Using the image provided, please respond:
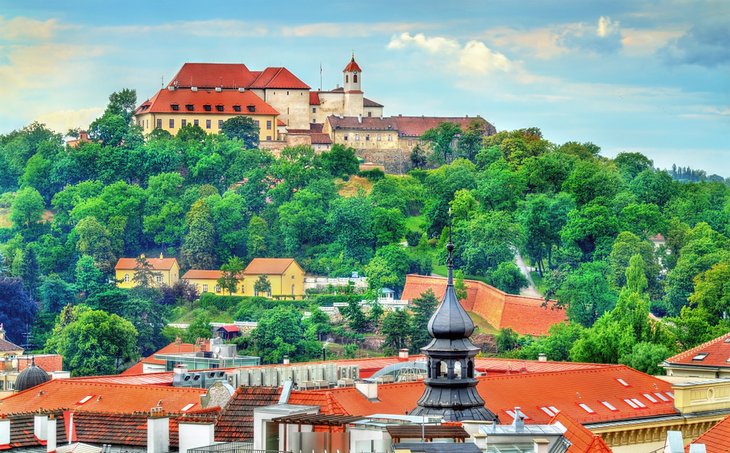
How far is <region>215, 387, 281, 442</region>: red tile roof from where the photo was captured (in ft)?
96.8

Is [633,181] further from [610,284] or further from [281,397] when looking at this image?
[281,397]

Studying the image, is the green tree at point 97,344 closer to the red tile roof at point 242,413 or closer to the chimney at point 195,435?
the red tile roof at point 242,413

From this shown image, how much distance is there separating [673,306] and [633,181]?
21103 mm

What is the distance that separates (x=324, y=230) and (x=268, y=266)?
213 inches

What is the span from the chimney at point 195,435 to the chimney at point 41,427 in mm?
6858

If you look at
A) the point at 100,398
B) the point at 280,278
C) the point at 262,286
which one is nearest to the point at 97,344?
the point at 262,286

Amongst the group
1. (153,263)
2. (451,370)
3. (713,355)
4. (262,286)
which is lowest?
(262,286)

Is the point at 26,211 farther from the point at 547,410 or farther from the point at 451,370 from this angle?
the point at 451,370

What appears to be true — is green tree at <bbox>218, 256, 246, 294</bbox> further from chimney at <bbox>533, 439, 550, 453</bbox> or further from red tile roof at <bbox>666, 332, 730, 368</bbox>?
chimney at <bbox>533, 439, 550, 453</bbox>

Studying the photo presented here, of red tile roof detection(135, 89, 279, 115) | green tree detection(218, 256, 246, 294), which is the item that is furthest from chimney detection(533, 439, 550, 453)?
red tile roof detection(135, 89, 279, 115)

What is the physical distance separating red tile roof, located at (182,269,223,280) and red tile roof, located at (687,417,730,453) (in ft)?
287

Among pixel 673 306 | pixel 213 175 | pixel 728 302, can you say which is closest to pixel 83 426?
pixel 728 302

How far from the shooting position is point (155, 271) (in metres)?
118

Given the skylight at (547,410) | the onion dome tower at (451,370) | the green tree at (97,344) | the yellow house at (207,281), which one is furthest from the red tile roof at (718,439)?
the yellow house at (207,281)
